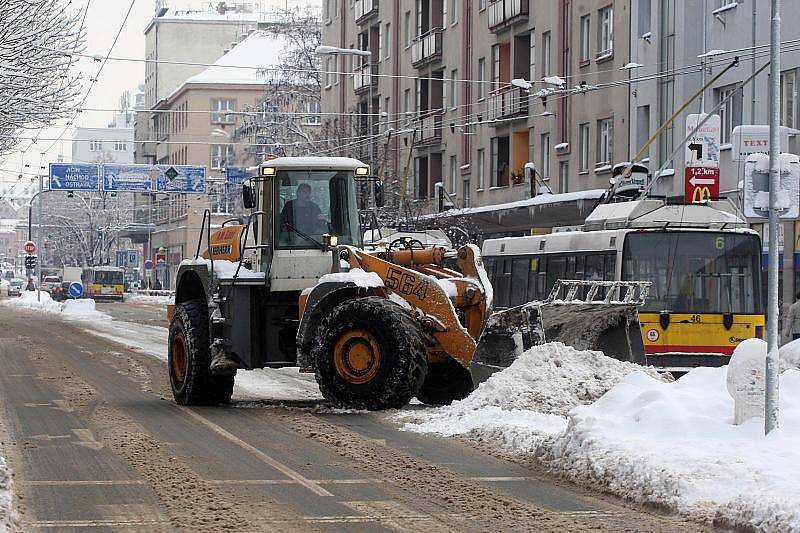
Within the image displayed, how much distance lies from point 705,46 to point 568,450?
84.4 feet

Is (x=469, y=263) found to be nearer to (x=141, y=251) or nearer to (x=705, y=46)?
(x=705, y=46)

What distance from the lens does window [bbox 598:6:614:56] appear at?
135ft

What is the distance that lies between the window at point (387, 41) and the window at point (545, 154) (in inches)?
683

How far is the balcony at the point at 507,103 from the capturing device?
47.3m

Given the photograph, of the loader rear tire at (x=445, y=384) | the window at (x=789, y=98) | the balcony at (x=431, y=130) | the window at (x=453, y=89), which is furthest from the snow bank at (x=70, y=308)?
the loader rear tire at (x=445, y=384)

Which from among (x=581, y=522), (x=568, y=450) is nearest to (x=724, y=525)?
(x=581, y=522)

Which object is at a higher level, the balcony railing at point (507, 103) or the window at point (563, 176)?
the balcony railing at point (507, 103)

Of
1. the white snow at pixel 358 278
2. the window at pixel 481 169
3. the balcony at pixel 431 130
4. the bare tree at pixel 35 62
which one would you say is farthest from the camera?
the balcony at pixel 431 130

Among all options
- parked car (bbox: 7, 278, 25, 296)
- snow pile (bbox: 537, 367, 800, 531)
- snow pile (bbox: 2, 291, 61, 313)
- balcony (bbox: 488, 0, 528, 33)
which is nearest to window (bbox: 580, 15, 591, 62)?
balcony (bbox: 488, 0, 528, 33)

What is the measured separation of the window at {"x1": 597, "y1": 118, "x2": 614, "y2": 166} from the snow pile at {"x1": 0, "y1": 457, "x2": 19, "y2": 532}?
1266 inches

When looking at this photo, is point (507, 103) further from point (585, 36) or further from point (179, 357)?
point (179, 357)

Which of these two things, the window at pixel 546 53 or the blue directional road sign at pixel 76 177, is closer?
the window at pixel 546 53

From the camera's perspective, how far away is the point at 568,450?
460 inches

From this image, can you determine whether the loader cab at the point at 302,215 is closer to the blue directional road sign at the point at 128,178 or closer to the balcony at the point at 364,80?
the balcony at the point at 364,80
